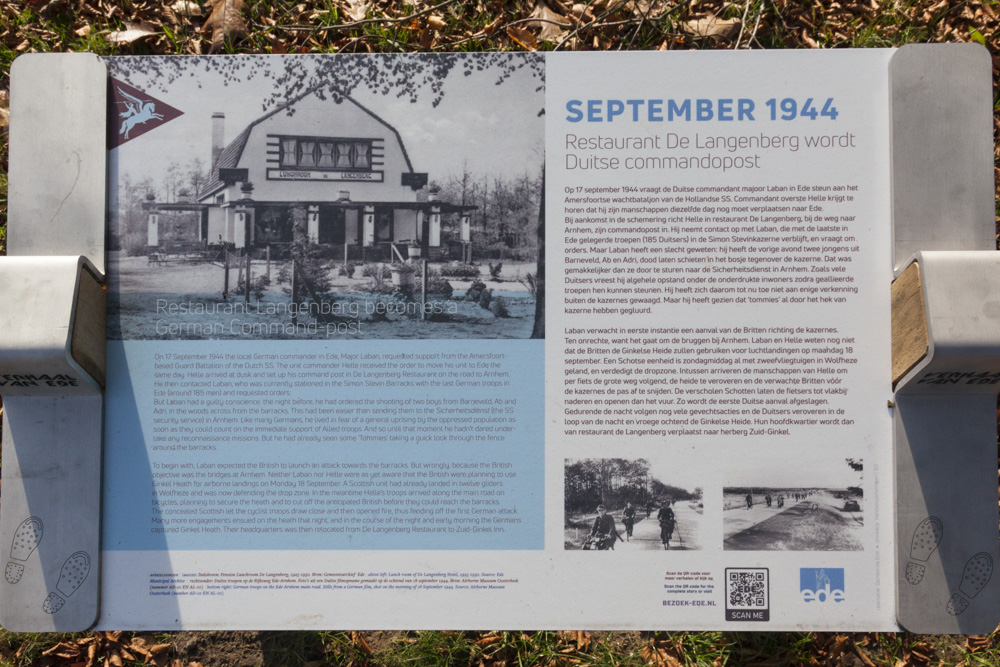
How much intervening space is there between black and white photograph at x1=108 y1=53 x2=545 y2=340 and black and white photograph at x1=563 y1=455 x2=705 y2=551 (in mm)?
665

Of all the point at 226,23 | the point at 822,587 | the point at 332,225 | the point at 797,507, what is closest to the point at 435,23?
the point at 226,23

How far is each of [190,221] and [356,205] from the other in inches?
28.8

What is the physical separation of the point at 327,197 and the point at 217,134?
1.87 feet

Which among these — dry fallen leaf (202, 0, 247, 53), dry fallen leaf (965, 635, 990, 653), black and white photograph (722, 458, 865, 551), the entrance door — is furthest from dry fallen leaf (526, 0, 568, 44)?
dry fallen leaf (965, 635, 990, 653)

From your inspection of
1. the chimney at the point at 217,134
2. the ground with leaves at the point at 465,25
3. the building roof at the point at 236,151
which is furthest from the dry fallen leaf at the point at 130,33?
the building roof at the point at 236,151

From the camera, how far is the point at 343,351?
255cm

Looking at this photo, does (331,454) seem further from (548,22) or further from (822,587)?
(548,22)

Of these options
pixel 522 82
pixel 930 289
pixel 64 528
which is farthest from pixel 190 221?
pixel 930 289

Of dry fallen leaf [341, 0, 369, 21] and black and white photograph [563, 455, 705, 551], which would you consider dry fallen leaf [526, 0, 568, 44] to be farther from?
black and white photograph [563, 455, 705, 551]

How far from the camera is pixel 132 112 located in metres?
2.60

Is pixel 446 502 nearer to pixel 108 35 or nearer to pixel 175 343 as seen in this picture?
pixel 175 343

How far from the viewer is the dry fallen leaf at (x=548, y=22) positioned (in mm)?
3533

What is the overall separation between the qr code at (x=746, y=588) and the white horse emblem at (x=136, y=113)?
3.18m

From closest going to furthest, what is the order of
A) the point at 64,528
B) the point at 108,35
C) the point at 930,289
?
the point at 930,289 < the point at 64,528 < the point at 108,35
